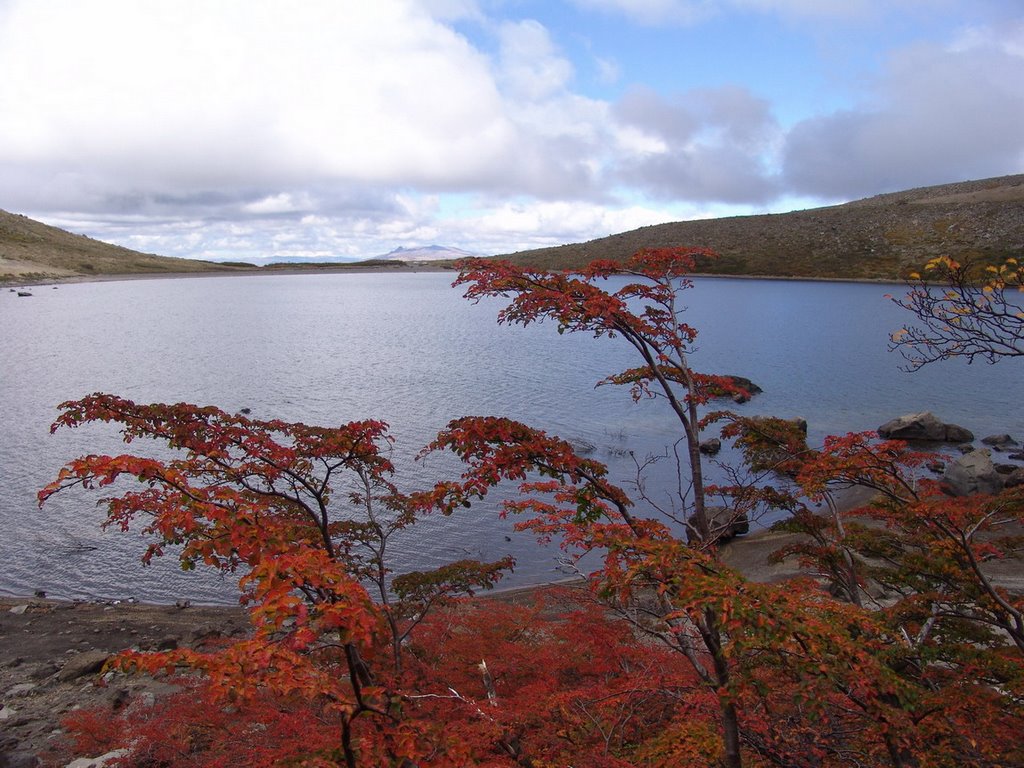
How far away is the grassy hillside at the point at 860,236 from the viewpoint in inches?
4783

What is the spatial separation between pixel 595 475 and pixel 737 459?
951 inches

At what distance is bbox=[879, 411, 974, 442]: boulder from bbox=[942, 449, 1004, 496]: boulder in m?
8.83

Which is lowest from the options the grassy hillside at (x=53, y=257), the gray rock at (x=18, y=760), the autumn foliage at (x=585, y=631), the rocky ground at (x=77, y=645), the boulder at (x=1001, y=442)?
the rocky ground at (x=77, y=645)

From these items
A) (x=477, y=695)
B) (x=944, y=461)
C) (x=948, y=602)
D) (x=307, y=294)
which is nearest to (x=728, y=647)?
(x=948, y=602)

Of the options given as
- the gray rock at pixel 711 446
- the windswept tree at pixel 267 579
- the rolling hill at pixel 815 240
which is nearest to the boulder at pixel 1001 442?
the gray rock at pixel 711 446

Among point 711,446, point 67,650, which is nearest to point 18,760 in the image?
point 67,650

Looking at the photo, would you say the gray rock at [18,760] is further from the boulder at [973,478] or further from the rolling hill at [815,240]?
the rolling hill at [815,240]

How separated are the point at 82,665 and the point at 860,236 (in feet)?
523

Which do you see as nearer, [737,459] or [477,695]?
[477,695]

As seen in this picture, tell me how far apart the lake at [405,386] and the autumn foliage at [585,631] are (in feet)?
18.3

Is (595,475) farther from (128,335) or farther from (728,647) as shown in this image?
(128,335)

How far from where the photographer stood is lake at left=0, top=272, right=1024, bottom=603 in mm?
21500

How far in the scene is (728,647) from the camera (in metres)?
5.18

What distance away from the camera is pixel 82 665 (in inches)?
551
